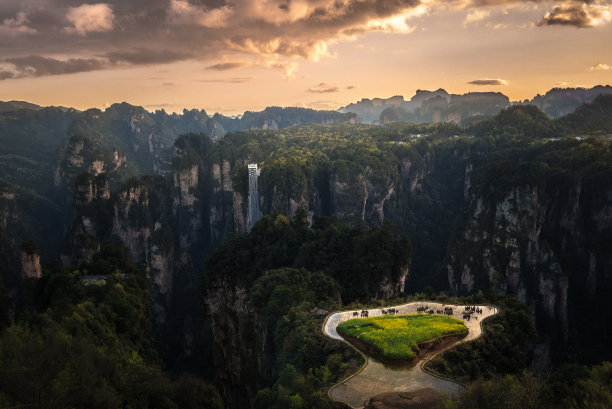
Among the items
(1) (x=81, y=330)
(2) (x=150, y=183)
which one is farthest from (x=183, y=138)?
(1) (x=81, y=330)

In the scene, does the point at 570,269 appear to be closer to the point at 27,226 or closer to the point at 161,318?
the point at 161,318

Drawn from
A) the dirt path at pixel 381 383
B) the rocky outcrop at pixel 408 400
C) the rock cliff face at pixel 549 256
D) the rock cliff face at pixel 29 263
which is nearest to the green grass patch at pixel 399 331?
the dirt path at pixel 381 383

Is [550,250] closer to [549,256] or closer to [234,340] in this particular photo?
[549,256]

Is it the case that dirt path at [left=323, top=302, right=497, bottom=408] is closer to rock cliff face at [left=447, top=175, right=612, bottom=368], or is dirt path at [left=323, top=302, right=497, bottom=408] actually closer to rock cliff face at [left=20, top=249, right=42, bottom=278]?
rock cliff face at [left=447, top=175, right=612, bottom=368]

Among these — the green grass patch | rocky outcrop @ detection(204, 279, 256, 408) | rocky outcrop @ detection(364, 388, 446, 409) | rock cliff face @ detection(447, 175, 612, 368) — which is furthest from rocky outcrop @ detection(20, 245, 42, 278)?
rock cliff face @ detection(447, 175, 612, 368)

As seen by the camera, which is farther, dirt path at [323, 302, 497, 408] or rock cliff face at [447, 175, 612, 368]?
rock cliff face at [447, 175, 612, 368]

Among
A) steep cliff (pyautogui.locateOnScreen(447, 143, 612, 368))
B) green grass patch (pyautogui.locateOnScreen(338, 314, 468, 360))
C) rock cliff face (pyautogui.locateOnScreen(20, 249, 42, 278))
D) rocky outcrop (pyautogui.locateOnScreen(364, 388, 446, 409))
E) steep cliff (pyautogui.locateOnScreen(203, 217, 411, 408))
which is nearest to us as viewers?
rocky outcrop (pyautogui.locateOnScreen(364, 388, 446, 409))
